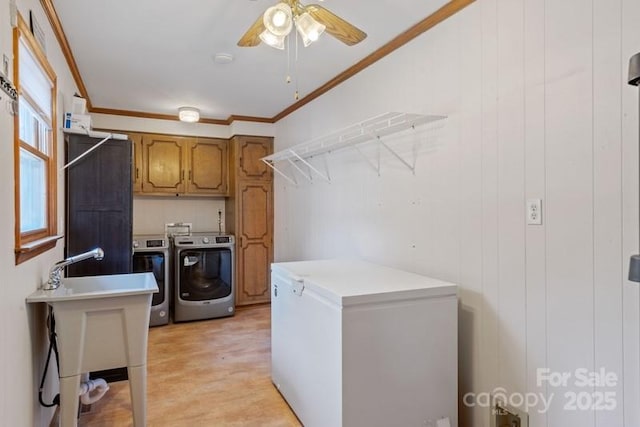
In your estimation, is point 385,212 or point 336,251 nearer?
point 385,212

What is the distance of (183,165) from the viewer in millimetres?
4578

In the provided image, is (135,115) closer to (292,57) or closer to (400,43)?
(292,57)

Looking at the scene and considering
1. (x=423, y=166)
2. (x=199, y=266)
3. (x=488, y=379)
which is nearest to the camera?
(x=488, y=379)

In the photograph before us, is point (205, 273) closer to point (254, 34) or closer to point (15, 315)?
point (15, 315)

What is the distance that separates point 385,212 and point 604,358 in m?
1.44

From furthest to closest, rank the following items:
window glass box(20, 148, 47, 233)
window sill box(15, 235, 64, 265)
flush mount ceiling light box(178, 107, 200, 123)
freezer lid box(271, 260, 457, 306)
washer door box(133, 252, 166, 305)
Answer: flush mount ceiling light box(178, 107, 200, 123) < washer door box(133, 252, 166, 305) < window glass box(20, 148, 47, 233) < freezer lid box(271, 260, 457, 306) < window sill box(15, 235, 64, 265)

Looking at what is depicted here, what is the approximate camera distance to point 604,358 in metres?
1.39

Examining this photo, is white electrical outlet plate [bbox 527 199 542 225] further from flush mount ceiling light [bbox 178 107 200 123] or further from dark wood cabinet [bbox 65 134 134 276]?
flush mount ceiling light [bbox 178 107 200 123]

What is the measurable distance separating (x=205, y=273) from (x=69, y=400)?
2.48 meters

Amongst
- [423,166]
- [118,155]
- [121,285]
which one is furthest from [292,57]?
[121,285]

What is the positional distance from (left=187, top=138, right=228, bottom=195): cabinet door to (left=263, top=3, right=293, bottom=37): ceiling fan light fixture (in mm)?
3264

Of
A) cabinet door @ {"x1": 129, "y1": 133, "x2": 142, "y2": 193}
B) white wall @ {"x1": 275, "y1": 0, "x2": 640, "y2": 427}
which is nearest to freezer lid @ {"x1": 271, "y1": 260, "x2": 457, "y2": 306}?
white wall @ {"x1": 275, "y1": 0, "x2": 640, "y2": 427}

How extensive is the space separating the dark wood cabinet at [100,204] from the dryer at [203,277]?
1.32 metres

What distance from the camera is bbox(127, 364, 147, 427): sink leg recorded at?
1910 millimetres
